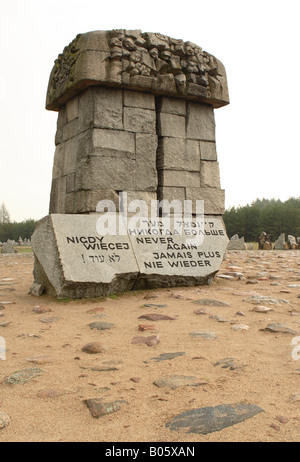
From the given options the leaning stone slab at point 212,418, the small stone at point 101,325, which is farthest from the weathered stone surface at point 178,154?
the leaning stone slab at point 212,418

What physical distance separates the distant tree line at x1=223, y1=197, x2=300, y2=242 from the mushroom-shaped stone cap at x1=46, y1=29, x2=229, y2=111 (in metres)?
28.8

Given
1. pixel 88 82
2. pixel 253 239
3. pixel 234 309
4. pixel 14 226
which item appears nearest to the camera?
pixel 234 309

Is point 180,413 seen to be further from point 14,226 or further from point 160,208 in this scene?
point 14,226

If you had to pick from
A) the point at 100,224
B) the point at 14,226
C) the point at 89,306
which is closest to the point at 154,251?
the point at 100,224

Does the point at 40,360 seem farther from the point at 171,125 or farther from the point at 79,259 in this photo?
the point at 171,125

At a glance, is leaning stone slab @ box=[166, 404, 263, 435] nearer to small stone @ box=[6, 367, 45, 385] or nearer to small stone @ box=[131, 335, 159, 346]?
small stone @ box=[6, 367, 45, 385]

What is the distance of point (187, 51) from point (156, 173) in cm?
212

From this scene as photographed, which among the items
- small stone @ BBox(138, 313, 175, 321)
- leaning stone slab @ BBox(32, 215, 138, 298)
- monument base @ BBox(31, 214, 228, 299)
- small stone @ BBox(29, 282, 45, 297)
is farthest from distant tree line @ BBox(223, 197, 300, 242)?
small stone @ BBox(138, 313, 175, 321)

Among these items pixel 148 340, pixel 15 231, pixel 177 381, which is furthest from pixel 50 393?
pixel 15 231

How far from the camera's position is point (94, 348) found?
2.74 m

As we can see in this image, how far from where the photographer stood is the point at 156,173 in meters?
6.55

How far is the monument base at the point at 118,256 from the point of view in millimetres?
4547

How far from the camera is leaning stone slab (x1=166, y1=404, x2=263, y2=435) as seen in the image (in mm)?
1730

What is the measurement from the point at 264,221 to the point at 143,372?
1355 inches
